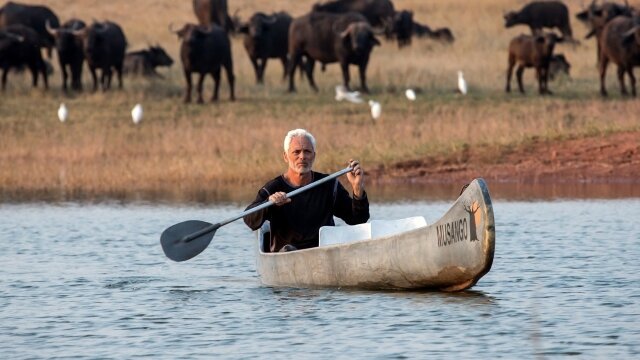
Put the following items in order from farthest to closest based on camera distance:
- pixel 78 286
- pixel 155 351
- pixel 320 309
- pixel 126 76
A: pixel 126 76, pixel 78 286, pixel 320 309, pixel 155 351

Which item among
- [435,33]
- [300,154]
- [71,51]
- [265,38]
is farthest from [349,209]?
[435,33]

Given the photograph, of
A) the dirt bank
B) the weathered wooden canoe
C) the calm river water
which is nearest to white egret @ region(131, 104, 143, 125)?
the dirt bank

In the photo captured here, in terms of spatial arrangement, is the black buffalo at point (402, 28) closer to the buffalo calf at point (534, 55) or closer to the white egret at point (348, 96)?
the buffalo calf at point (534, 55)

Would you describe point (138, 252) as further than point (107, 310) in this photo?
Yes

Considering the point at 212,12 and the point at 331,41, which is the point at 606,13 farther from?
the point at 212,12

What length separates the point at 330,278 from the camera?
1339 centimetres

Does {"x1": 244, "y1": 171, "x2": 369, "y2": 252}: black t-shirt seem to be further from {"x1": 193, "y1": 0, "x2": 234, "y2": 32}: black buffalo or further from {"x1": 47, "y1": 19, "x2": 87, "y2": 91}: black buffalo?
{"x1": 193, "y1": 0, "x2": 234, "y2": 32}: black buffalo

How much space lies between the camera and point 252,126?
1089 inches

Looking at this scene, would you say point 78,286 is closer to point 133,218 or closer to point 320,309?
point 320,309

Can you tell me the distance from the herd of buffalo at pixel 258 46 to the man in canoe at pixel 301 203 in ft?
62.0

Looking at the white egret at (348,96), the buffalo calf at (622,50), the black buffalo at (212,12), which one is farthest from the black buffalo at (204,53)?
the black buffalo at (212,12)

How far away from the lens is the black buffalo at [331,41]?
3653 centimetres

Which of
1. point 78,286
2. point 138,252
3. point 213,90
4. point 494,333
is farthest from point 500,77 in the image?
point 494,333

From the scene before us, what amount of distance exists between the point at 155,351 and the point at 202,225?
3.94 meters
